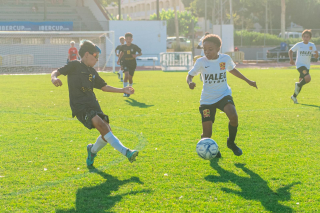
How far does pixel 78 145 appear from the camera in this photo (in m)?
6.28

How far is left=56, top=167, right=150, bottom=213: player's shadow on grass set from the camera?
374cm

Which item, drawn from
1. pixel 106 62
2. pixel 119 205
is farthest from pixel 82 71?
pixel 106 62

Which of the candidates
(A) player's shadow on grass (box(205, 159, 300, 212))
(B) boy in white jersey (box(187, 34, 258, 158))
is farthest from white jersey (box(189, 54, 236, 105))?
(A) player's shadow on grass (box(205, 159, 300, 212))

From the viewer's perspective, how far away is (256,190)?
416 cm

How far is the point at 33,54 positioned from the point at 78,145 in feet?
83.5

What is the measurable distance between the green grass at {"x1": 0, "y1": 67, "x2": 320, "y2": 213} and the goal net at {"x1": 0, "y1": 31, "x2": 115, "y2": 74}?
2016 centimetres

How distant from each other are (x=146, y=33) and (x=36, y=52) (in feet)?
41.7

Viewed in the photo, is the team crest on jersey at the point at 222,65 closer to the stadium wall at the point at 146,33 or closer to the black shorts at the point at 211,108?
the black shorts at the point at 211,108

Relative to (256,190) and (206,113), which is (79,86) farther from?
(256,190)

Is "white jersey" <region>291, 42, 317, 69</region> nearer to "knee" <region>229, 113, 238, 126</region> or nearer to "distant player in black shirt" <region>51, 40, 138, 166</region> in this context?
"knee" <region>229, 113, 238, 126</region>

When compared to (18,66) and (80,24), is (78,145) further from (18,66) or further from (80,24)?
(80,24)

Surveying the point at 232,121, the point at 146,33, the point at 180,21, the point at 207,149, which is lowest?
the point at 207,149

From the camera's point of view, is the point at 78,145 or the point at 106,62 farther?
the point at 106,62

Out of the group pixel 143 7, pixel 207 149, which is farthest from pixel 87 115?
pixel 143 7
